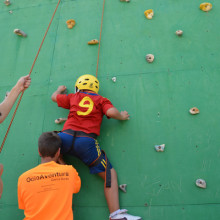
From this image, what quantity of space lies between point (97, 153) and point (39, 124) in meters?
0.75

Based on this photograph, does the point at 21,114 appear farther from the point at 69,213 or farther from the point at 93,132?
the point at 69,213

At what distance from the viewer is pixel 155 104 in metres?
A: 2.13

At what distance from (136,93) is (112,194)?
3.15 feet

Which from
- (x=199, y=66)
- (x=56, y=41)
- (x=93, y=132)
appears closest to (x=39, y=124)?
(x=93, y=132)

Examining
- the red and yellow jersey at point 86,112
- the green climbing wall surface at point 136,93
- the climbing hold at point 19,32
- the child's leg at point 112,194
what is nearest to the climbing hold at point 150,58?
the green climbing wall surface at point 136,93

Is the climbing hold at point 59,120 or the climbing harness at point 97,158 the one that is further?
the climbing hold at point 59,120

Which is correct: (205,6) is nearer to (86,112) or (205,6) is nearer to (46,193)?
(86,112)

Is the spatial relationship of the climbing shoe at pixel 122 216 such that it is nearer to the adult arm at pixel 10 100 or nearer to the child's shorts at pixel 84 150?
the child's shorts at pixel 84 150

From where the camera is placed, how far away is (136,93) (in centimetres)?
221

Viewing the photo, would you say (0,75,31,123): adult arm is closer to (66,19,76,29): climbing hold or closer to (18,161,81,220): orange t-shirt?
(18,161,81,220): orange t-shirt

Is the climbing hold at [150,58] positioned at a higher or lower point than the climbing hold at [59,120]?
higher

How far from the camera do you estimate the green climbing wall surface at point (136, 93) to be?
1818 millimetres

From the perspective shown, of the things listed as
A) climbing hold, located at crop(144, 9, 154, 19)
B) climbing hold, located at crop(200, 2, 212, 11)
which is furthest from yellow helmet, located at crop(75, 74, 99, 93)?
climbing hold, located at crop(200, 2, 212, 11)

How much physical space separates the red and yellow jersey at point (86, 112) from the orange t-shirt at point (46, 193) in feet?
1.56
